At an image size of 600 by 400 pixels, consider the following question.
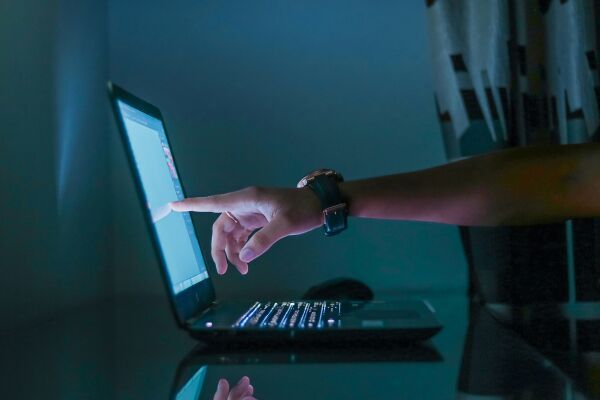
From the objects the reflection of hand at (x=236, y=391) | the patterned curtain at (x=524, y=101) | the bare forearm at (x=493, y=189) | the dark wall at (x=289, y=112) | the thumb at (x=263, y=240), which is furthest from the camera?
the dark wall at (x=289, y=112)

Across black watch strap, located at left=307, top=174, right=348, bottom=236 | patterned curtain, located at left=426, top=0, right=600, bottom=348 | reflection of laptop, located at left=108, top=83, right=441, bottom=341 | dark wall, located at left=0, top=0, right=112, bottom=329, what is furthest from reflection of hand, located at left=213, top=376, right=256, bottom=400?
patterned curtain, located at left=426, top=0, right=600, bottom=348

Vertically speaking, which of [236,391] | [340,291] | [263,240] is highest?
[263,240]

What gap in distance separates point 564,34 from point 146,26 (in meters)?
0.85

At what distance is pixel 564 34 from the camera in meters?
1.35

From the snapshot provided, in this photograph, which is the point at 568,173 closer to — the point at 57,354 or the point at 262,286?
the point at 262,286

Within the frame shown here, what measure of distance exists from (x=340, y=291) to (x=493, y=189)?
15.0 inches

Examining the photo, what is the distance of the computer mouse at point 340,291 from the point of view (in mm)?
1333

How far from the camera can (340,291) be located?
4.42 ft

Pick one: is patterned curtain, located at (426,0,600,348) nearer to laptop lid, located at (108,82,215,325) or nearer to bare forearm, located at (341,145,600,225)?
bare forearm, located at (341,145,600,225)

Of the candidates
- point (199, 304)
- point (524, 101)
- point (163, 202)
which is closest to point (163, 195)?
point (163, 202)

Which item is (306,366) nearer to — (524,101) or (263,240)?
(263,240)

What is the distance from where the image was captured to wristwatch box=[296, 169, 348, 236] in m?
0.93

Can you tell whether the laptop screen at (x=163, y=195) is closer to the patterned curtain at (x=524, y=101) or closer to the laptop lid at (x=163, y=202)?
the laptop lid at (x=163, y=202)

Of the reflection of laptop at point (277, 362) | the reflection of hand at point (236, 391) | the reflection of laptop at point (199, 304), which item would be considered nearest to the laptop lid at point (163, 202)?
the reflection of laptop at point (199, 304)
